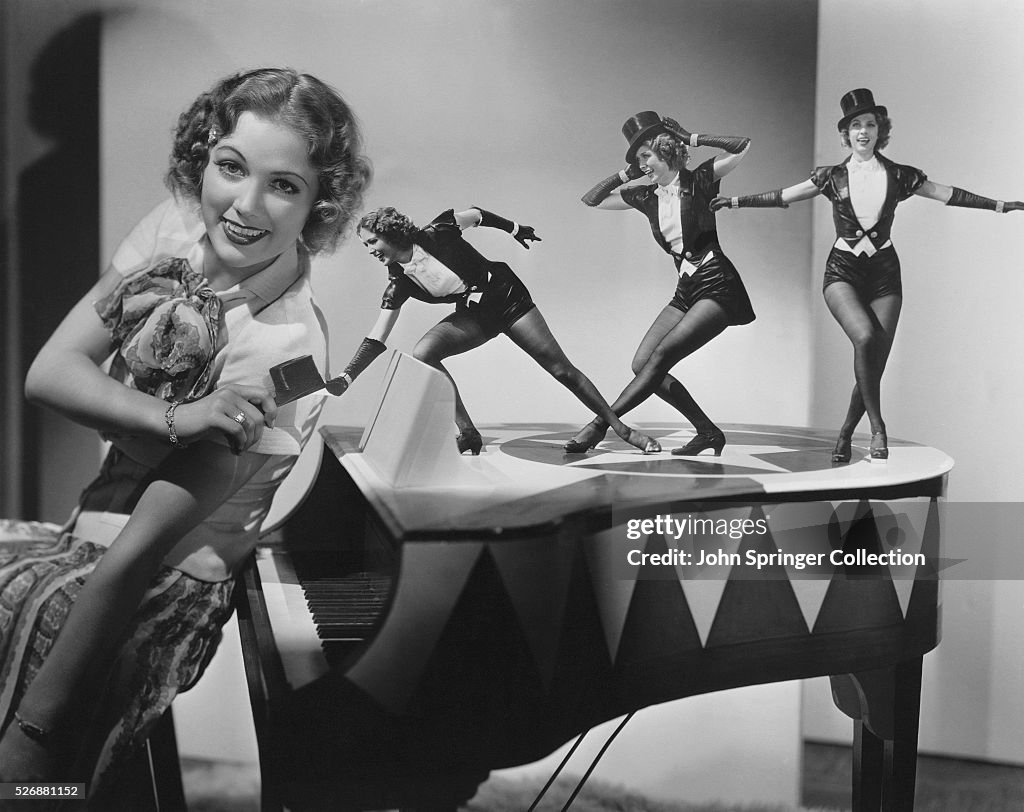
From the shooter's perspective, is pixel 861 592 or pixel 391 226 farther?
pixel 391 226

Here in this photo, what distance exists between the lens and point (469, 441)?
1926 mm

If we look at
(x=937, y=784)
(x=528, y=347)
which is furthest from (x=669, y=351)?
(x=937, y=784)

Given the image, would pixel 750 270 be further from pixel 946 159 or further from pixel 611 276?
pixel 946 159

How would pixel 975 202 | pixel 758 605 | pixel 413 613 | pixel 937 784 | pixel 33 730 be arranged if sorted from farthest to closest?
pixel 937 784 < pixel 975 202 < pixel 33 730 < pixel 758 605 < pixel 413 613

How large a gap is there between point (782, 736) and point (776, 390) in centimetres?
83

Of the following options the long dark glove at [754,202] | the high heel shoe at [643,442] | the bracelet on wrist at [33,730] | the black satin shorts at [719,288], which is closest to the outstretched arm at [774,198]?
the long dark glove at [754,202]

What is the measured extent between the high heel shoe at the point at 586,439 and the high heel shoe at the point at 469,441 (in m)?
0.19

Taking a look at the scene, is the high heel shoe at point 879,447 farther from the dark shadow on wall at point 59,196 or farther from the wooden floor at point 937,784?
the dark shadow on wall at point 59,196

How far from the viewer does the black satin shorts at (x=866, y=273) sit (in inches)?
78.7

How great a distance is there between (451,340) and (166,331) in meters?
0.64

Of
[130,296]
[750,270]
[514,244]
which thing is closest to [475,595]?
[514,244]

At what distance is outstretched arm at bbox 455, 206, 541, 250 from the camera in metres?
2.04

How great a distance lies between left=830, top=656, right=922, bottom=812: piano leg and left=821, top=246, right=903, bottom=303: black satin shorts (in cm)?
80

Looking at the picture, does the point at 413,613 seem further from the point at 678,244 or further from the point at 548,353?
the point at 678,244
